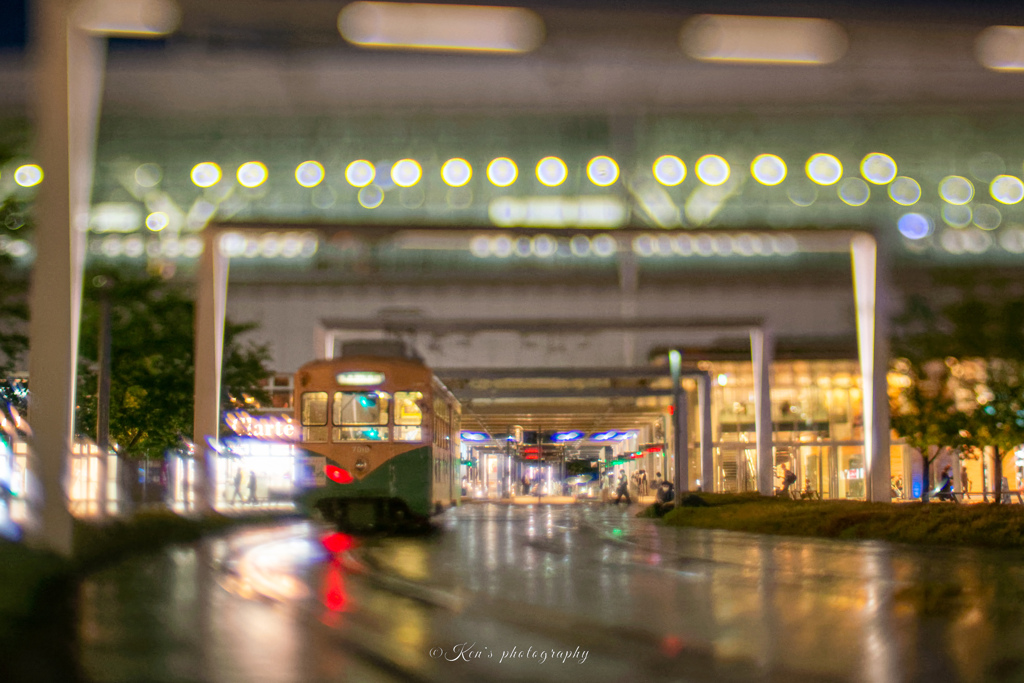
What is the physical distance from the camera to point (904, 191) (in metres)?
37.3

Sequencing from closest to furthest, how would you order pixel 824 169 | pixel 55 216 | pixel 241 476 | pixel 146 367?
pixel 55 216, pixel 146 367, pixel 241 476, pixel 824 169

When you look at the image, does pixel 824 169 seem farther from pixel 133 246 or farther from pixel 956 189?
pixel 133 246

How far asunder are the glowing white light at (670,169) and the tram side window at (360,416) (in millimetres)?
19184

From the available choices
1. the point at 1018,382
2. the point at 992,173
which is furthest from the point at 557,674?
the point at 992,173

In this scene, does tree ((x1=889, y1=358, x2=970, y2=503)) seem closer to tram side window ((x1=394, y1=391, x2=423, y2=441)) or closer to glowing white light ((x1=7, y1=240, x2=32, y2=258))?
tram side window ((x1=394, y1=391, x2=423, y2=441))

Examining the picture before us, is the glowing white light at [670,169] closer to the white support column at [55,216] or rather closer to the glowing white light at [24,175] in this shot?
the glowing white light at [24,175]

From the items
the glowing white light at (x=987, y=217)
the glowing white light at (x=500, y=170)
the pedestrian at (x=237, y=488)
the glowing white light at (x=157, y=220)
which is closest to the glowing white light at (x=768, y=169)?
the glowing white light at (x=987, y=217)

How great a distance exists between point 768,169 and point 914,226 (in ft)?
17.7

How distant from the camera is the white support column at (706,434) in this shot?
4466 centimetres

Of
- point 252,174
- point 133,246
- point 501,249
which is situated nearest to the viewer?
point 133,246

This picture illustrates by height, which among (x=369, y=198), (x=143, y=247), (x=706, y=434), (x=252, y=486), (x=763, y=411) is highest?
(x=369, y=198)

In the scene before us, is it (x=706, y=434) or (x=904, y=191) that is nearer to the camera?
(x=904, y=191)

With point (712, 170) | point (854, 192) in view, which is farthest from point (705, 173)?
point (854, 192)

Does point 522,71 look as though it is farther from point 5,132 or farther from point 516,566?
point 516,566
